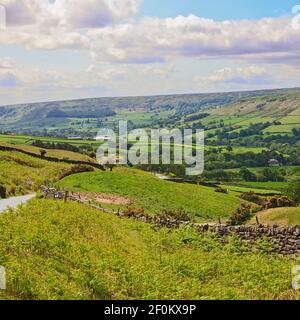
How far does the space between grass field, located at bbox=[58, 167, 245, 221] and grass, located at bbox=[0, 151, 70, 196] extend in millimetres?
3671

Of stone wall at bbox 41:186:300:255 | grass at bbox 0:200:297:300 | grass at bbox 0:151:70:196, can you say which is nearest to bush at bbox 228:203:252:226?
stone wall at bbox 41:186:300:255

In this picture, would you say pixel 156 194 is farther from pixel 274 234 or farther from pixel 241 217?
pixel 274 234

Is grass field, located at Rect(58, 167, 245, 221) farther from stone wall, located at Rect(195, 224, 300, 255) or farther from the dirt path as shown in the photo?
stone wall, located at Rect(195, 224, 300, 255)

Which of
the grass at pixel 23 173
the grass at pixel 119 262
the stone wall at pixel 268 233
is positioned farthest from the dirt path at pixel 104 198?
the stone wall at pixel 268 233

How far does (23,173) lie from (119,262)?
122ft

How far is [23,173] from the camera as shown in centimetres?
5522

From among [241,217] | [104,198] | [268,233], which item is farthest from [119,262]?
[104,198]

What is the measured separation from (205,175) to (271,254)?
5417 inches

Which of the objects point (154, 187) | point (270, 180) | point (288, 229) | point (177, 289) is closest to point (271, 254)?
point (288, 229)

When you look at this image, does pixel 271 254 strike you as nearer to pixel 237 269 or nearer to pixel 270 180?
pixel 237 269

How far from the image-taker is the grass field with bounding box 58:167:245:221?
43.5m

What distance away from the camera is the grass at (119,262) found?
17078 mm

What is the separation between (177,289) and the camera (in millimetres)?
18219

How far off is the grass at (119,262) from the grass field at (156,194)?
1346cm
